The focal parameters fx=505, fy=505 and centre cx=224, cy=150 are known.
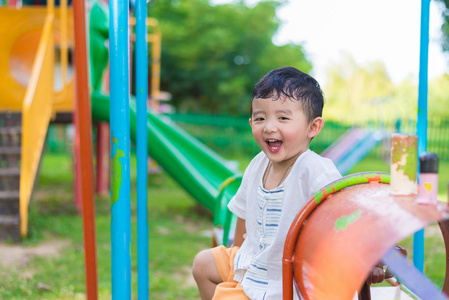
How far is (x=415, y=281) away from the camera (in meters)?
1.05

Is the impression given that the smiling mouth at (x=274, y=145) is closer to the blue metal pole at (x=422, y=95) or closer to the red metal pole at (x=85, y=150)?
the blue metal pole at (x=422, y=95)

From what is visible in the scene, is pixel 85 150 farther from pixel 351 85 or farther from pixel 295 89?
pixel 351 85

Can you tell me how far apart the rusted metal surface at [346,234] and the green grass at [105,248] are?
2.11 metres

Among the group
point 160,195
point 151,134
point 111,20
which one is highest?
point 111,20

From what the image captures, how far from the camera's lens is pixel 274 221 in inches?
62.0

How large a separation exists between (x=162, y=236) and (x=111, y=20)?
11.3 ft

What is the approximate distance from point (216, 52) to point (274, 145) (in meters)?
18.8

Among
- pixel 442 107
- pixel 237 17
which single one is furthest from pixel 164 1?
pixel 442 107

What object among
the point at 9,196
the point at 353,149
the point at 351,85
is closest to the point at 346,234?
the point at 9,196

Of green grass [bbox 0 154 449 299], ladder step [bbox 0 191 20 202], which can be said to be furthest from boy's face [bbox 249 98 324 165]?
ladder step [bbox 0 191 20 202]

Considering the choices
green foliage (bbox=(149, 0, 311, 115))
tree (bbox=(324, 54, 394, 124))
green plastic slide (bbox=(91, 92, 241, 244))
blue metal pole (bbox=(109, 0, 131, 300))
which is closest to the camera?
blue metal pole (bbox=(109, 0, 131, 300))

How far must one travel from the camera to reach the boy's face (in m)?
1.56

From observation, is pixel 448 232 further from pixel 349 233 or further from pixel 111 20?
pixel 111 20

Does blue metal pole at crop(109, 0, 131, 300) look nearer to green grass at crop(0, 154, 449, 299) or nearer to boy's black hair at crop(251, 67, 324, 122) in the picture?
boy's black hair at crop(251, 67, 324, 122)
